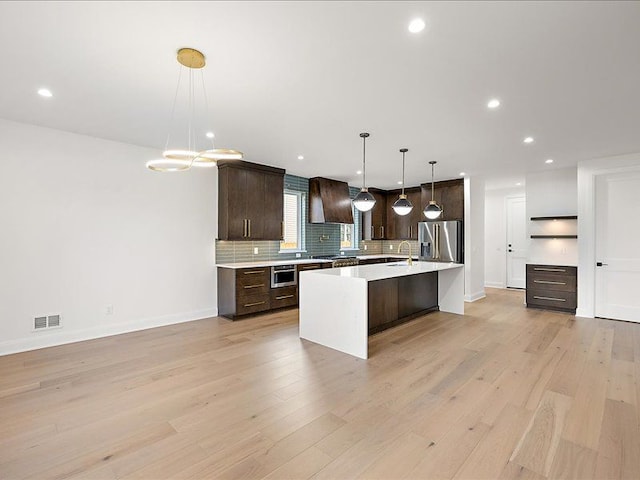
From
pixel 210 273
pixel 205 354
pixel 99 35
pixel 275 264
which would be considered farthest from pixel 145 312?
pixel 99 35

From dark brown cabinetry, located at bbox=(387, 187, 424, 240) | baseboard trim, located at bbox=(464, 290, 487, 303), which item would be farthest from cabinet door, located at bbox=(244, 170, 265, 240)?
baseboard trim, located at bbox=(464, 290, 487, 303)

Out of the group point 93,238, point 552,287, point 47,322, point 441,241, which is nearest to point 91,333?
point 47,322

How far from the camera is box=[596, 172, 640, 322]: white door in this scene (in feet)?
16.5

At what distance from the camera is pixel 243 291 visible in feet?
17.2

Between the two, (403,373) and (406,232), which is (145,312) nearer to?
(403,373)

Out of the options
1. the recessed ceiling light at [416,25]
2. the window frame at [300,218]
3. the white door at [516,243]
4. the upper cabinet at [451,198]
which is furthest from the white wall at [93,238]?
the white door at [516,243]

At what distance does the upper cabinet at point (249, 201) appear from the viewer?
5.46 metres

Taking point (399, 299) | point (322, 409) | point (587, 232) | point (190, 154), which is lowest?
point (322, 409)

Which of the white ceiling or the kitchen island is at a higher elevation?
the white ceiling

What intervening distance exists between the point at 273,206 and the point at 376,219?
136 inches

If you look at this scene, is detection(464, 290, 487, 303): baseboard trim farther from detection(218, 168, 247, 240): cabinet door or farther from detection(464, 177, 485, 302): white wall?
detection(218, 168, 247, 240): cabinet door

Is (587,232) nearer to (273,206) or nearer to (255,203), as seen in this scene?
(273,206)

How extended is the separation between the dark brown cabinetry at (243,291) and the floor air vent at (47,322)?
217 cm

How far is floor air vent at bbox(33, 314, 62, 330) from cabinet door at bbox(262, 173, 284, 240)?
311cm
